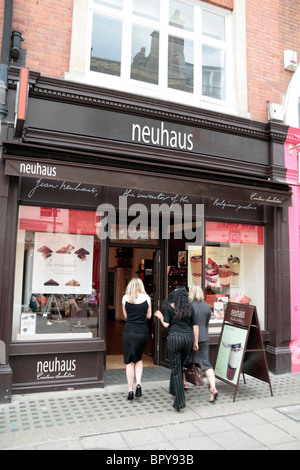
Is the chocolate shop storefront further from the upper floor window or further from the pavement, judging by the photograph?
the upper floor window

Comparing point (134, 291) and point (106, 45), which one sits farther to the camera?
point (106, 45)

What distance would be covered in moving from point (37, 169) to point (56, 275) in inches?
72.3

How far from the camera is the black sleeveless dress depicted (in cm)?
547

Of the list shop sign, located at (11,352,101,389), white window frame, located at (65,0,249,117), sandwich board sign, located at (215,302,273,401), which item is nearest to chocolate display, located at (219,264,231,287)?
sandwich board sign, located at (215,302,273,401)

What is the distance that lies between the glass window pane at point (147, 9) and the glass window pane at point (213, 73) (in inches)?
48.0

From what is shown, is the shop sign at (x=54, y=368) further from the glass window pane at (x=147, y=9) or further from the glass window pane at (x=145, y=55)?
the glass window pane at (x=147, y=9)

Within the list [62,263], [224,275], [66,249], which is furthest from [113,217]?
[224,275]

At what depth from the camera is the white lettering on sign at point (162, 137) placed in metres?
6.53

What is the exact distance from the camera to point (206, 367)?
18.7ft

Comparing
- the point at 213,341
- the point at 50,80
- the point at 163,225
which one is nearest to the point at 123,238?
the point at 163,225

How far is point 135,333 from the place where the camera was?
5496 millimetres

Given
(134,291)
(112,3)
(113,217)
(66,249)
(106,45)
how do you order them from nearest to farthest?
(134,291) < (66,249) < (113,217) < (106,45) < (112,3)

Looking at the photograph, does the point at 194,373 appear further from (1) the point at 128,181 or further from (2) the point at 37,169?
(2) the point at 37,169

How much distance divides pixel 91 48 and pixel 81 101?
1.33 meters
